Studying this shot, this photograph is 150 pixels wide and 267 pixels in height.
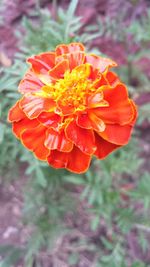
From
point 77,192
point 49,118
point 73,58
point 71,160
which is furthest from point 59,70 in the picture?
point 77,192

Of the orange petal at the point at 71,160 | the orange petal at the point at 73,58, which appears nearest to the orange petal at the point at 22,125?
the orange petal at the point at 71,160

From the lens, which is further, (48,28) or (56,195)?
(56,195)

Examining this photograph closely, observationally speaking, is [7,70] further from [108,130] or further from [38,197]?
[38,197]

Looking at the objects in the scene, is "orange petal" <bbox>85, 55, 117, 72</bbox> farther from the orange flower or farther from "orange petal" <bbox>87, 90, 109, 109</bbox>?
"orange petal" <bbox>87, 90, 109, 109</bbox>

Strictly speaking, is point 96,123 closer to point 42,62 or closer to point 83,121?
point 83,121

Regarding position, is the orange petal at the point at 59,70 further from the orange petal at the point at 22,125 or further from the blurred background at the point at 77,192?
the blurred background at the point at 77,192

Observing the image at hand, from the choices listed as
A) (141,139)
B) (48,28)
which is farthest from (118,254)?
(48,28)
